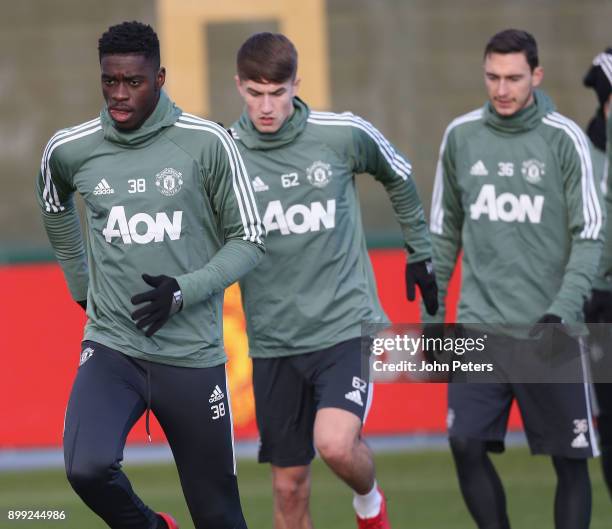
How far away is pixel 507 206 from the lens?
20.5 feet

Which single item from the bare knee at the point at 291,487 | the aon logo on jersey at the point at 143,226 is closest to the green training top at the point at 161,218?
the aon logo on jersey at the point at 143,226

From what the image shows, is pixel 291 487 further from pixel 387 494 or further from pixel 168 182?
pixel 387 494

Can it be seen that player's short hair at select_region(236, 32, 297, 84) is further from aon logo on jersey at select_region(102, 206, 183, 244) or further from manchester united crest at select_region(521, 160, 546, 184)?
manchester united crest at select_region(521, 160, 546, 184)

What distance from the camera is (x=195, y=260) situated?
5.27 m

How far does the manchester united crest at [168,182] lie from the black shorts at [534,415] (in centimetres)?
180

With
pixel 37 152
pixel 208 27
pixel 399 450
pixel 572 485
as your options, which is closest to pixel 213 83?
pixel 208 27

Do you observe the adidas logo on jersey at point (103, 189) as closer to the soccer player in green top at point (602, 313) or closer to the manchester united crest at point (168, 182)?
the manchester united crest at point (168, 182)

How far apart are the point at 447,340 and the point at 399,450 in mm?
3228

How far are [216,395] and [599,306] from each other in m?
2.61

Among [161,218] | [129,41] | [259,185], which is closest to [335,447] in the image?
[259,185]

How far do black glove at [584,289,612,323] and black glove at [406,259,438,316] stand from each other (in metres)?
1.24

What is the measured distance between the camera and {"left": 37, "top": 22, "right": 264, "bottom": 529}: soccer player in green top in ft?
16.9

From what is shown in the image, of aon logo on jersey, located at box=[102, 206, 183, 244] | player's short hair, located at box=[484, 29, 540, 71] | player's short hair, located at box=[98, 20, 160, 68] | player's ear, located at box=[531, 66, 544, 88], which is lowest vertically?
aon logo on jersey, located at box=[102, 206, 183, 244]

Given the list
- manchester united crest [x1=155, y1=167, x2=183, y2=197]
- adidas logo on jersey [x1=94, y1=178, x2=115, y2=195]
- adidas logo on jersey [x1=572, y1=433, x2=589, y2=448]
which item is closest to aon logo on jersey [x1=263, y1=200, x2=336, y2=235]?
manchester united crest [x1=155, y1=167, x2=183, y2=197]
